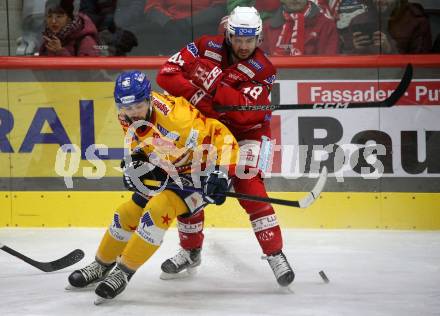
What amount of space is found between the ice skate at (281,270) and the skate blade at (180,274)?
1.62 feet

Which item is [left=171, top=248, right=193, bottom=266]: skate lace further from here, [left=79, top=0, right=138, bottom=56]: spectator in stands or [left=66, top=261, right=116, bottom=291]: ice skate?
[left=79, top=0, right=138, bottom=56]: spectator in stands

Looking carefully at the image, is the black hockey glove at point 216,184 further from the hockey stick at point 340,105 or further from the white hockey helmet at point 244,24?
the white hockey helmet at point 244,24

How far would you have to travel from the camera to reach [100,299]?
3773mm

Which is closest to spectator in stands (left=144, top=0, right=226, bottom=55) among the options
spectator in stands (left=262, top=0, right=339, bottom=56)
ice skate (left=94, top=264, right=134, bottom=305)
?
spectator in stands (left=262, top=0, right=339, bottom=56)

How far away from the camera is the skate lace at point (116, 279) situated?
3729 millimetres

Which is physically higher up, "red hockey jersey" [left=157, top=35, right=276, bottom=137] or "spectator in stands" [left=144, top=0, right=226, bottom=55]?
"red hockey jersey" [left=157, top=35, right=276, bottom=137]

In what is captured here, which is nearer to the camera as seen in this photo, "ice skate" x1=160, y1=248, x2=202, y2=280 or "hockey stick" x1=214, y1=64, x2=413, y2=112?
"hockey stick" x1=214, y1=64, x2=413, y2=112

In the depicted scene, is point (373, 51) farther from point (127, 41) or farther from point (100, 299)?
point (100, 299)

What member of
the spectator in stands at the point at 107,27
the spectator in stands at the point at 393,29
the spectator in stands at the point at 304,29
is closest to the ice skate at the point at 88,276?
the spectator in stands at the point at 107,27

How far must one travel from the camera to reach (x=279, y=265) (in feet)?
13.2

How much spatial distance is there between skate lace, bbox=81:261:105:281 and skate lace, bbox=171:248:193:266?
420mm

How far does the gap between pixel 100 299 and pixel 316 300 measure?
3.08 ft

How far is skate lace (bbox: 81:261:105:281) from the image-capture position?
4.03 m

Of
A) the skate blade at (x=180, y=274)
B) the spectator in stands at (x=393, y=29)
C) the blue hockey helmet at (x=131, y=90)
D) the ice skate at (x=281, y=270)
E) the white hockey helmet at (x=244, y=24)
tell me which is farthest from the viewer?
the spectator in stands at (x=393, y=29)
